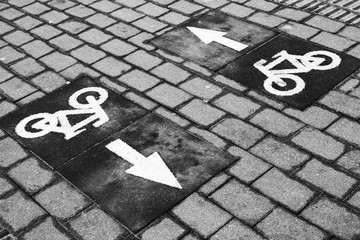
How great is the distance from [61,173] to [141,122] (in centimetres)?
102

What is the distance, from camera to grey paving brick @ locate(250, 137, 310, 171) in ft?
15.3

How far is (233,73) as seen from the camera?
5.94 m

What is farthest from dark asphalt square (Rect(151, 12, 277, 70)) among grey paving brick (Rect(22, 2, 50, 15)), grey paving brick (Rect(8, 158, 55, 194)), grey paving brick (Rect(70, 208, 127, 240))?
grey paving brick (Rect(70, 208, 127, 240))

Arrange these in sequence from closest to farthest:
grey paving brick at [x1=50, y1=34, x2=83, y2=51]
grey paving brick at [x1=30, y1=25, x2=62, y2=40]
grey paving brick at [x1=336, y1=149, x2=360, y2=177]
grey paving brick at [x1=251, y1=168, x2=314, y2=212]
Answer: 1. grey paving brick at [x1=251, y1=168, x2=314, y2=212]
2. grey paving brick at [x1=336, y1=149, x2=360, y2=177]
3. grey paving brick at [x1=50, y1=34, x2=83, y2=51]
4. grey paving brick at [x1=30, y1=25, x2=62, y2=40]

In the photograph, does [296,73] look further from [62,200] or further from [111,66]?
[62,200]

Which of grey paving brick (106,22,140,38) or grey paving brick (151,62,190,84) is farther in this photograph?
grey paving brick (106,22,140,38)

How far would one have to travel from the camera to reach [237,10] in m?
7.26

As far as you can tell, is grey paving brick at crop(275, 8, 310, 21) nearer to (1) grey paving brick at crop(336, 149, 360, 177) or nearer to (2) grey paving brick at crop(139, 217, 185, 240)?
(1) grey paving brick at crop(336, 149, 360, 177)

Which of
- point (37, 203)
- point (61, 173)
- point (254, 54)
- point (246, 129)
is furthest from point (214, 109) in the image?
point (37, 203)

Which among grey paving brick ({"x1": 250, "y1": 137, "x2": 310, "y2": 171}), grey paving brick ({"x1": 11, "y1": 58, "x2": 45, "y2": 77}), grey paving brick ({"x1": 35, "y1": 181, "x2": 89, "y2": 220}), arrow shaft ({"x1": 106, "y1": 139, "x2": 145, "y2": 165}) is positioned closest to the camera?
grey paving brick ({"x1": 35, "y1": 181, "x2": 89, "y2": 220})

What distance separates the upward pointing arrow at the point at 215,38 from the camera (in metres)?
6.44

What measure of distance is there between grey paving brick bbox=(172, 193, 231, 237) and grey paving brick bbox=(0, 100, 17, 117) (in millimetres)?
2484

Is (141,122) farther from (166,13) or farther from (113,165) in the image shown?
(166,13)

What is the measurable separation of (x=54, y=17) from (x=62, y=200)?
3.83 m
